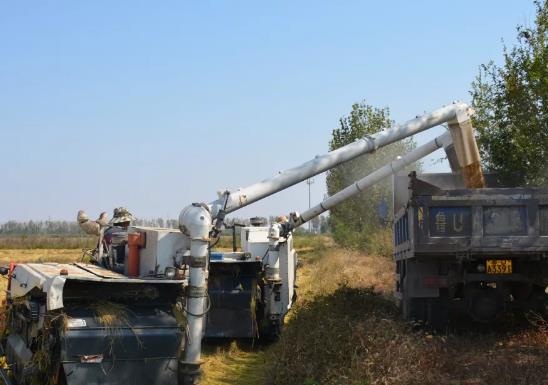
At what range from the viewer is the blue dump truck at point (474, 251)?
348 inches

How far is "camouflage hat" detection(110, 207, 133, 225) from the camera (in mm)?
10045

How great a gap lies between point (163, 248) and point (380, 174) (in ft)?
24.7

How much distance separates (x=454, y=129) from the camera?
11.7 meters

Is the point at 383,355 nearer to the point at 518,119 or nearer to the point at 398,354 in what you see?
the point at 398,354

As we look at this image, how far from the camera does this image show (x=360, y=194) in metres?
36.8

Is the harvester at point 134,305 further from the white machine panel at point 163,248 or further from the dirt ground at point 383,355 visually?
the dirt ground at point 383,355

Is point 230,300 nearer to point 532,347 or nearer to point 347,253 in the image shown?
point 532,347

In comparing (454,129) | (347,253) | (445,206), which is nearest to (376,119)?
(347,253)

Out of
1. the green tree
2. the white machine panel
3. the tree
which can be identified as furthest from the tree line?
the green tree

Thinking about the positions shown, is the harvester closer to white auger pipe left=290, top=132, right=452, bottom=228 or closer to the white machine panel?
the white machine panel

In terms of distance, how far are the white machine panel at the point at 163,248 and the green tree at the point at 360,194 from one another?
25201mm

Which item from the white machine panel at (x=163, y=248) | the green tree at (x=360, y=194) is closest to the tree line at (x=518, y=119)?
the white machine panel at (x=163, y=248)

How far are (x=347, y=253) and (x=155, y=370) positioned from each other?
2643 cm

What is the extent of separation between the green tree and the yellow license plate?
931 inches
